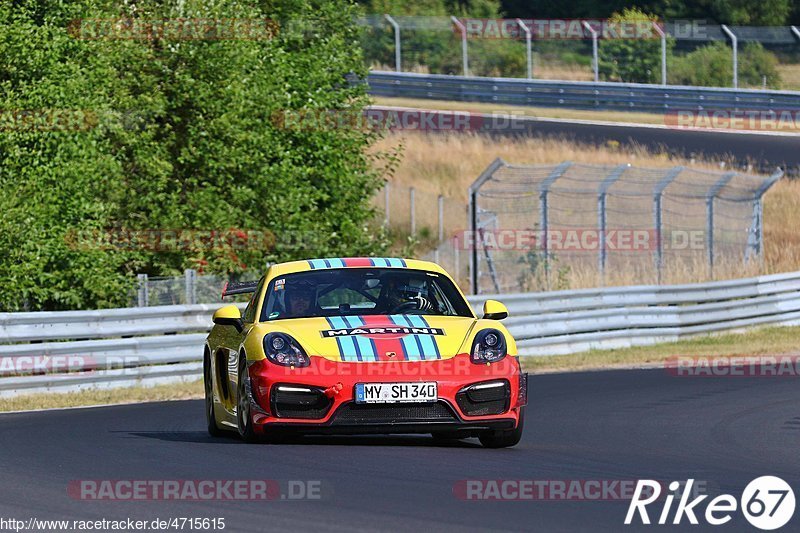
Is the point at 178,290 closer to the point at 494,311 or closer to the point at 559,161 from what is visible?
the point at 494,311

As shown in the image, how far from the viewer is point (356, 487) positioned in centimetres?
777

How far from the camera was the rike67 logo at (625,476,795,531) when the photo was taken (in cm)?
674

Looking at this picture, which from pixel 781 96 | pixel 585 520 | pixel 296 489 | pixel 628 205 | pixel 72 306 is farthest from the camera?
pixel 781 96

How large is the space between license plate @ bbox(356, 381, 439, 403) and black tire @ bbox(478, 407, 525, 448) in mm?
670

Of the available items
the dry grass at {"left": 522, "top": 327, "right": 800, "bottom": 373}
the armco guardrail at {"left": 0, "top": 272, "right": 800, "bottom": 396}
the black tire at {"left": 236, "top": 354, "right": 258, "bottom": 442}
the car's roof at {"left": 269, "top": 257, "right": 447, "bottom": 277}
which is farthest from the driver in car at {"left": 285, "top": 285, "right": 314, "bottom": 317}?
the dry grass at {"left": 522, "top": 327, "right": 800, "bottom": 373}

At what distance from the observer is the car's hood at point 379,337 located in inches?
375

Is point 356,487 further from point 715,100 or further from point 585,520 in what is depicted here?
point 715,100

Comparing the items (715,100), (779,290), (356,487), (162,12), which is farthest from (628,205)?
(356,487)

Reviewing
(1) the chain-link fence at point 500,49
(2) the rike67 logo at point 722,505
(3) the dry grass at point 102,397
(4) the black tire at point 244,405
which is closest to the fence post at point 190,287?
(3) the dry grass at point 102,397

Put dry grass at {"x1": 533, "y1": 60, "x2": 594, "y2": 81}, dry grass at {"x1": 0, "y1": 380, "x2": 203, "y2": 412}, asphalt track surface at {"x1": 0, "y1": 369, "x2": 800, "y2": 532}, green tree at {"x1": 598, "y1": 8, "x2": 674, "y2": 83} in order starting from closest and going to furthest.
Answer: asphalt track surface at {"x1": 0, "y1": 369, "x2": 800, "y2": 532}, dry grass at {"x1": 0, "y1": 380, "x2": 203, "y2": 412}, green tree at {"x1": 598, "y1": 8, "x2": 674, "y2": 83}, dry grass at {"x1": 533, "y1": 60, "x2": 594, "y2": 81}

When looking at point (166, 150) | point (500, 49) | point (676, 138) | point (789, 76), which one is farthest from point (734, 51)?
point (166, 150)

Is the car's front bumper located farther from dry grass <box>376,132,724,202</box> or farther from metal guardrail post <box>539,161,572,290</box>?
dry grass <box>376,132,724,202</box>

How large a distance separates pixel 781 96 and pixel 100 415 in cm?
2926

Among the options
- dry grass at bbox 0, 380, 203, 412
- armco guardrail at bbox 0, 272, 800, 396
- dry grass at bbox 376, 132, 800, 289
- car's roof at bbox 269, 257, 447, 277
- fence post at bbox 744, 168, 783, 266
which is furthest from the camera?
dry grass at bbox 376, 132, 800, 289
